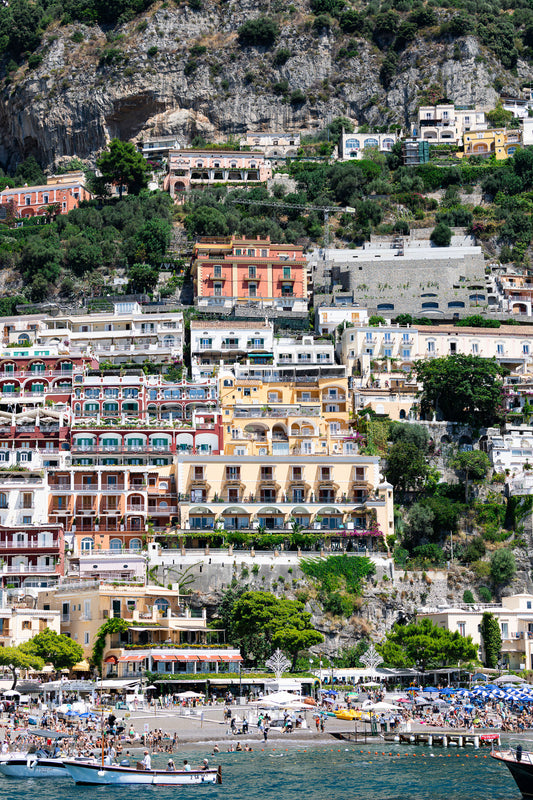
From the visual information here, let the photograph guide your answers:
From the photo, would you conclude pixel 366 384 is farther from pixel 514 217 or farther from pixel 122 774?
pixel 122 774

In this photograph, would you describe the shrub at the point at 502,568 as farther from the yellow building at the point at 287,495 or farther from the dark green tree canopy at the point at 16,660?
the dark green tree canopy at the point at 16,660

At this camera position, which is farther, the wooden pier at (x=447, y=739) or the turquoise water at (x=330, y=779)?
the wooden pier at (x=447, y=739)

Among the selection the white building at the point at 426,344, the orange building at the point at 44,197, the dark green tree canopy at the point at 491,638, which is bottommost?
the dark green tree canopy at the point at 491,638

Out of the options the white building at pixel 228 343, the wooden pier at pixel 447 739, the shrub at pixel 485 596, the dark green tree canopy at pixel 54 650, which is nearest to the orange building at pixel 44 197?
the white building at pixel 228 343

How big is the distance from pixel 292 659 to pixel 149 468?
19672 mm

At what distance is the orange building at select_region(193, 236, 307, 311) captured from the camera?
A: 109438 mm

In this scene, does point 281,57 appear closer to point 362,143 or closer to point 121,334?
point 362,143

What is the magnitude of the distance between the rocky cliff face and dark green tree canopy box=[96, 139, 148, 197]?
17.8 metres

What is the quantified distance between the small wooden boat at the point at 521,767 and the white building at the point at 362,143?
328ft

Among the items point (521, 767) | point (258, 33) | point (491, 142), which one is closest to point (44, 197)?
point (258, 33)

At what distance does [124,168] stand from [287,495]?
5947 cm

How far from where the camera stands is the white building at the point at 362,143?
461 feet

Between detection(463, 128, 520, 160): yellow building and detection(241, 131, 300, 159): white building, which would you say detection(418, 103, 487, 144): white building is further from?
detection(241, 131, 300, 159): white building

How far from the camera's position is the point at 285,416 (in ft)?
293
